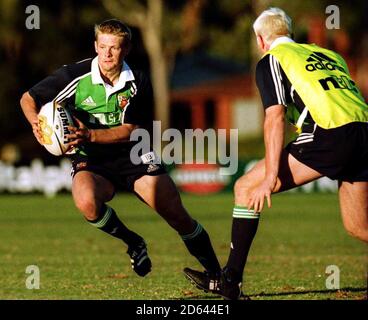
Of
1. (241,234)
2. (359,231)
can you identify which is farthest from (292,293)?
(359,231)

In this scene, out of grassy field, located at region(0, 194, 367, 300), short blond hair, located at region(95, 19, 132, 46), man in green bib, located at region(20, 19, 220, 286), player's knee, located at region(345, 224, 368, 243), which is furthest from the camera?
grassy field, located at region(0, 194, 367, 300)

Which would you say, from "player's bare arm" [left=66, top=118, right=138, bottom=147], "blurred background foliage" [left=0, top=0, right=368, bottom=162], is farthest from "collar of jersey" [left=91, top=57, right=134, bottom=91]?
"blurred background foliage" [left=0, top=0, right=368, bottom=162]

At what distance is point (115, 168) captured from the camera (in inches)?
342

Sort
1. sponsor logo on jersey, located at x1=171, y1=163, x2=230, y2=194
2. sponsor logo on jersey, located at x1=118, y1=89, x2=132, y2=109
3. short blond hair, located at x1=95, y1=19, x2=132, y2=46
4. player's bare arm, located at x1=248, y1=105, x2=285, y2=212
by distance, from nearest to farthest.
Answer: player's bare arm, located at x1=248, y1=105, x2=285, y2=212 < short blond hair, located at x1=95, y1=19, x2=132, y2=46 < sponsor logo on jersey, located at x1=118, y1=89, x2=132, y2=109 < sponsor logo on jersey, located at x1=171, y1=163, x2=230, y2=194

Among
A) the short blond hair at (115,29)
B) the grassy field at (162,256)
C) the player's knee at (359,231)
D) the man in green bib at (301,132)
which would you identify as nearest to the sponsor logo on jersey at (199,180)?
the grassy field at (162,256)

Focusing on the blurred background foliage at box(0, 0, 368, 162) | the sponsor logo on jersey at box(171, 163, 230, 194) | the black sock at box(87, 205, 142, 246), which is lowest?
the sponsor logo on jersey at box(171, 163, 230, 194)

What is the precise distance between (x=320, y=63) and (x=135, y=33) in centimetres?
3844

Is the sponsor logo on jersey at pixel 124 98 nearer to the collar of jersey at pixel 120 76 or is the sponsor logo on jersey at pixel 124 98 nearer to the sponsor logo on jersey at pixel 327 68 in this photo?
the collar of jersey at pixel 120 76

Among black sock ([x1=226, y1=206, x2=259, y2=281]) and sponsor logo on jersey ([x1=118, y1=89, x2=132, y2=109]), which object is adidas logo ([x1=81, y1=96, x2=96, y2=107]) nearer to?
sponsor logo on jersey ([x1=118, y1=89, x2=132, y2=109])

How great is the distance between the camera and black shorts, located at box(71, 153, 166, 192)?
868cm

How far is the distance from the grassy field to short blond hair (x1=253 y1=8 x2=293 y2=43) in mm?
2112

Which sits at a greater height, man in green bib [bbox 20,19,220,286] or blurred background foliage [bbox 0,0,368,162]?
blurred background foliage [bbox 0,0,368,162]
